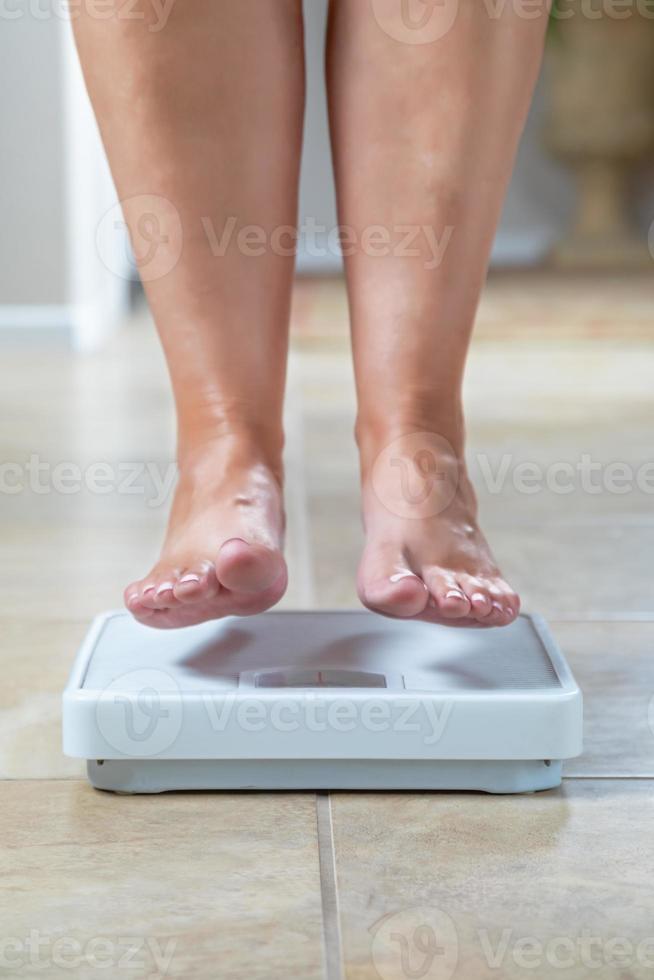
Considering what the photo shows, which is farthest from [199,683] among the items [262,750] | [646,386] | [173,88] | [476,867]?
[646,386]

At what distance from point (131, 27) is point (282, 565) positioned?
15.4 inches

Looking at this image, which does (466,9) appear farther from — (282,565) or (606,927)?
(606,927)

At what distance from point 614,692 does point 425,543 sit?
7.2 inches

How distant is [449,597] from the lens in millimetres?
792

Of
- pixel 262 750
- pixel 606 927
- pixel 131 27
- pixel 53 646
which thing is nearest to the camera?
pixel 606 927

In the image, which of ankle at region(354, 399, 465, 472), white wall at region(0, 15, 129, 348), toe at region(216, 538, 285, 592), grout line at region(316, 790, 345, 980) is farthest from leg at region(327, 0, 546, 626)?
white wall at region(0, 15, 129, 348)

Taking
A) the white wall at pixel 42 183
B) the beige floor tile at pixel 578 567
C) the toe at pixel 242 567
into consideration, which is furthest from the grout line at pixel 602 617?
the white wall at pixel 42 183

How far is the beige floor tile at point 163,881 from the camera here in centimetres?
59

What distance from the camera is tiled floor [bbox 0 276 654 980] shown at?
0.59m

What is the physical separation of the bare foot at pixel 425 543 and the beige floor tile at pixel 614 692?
105 mm

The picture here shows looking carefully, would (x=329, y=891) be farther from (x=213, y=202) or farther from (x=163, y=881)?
(x=213, y=202)

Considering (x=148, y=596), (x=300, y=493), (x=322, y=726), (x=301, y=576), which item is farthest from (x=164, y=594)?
(x=300, y=493)

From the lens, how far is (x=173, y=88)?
0.90 meters

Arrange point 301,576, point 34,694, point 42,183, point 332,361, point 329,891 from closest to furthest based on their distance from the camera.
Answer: point 329,891 → point 34,694 → point 301,576 → point 332,361 → point 42,183
